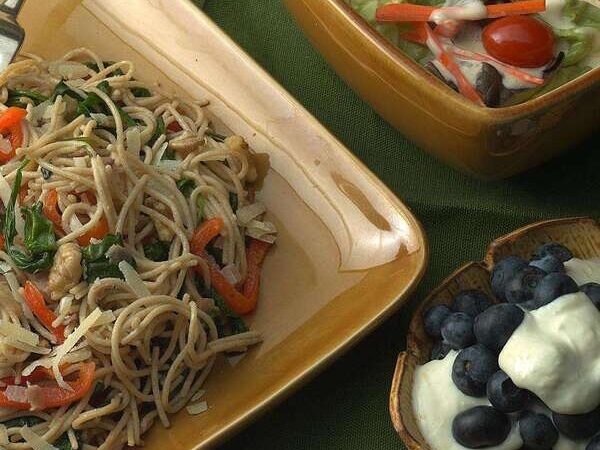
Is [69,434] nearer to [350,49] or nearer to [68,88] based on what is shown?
[68,88]

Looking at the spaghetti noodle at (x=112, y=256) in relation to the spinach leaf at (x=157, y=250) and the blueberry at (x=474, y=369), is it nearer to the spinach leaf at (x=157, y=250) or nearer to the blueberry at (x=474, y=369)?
the spinach leaf at (x=157, y=250)

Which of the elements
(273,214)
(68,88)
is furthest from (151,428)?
(68,88)

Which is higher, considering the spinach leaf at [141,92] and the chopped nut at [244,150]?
the spinach leaf at [141,92]

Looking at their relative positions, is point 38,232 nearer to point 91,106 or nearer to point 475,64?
point 91,106

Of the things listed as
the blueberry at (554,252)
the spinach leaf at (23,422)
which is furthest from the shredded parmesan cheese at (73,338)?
the blueberry at (554,252)

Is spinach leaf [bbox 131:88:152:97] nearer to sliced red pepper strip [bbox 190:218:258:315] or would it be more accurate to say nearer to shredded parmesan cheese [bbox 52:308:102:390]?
sliced red pepper strip [bbox 190:218:258:315]

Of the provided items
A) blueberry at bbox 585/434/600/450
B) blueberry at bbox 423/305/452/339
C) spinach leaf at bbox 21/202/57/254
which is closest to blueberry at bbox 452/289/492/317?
blueberry at bbox 423/305/452/339
